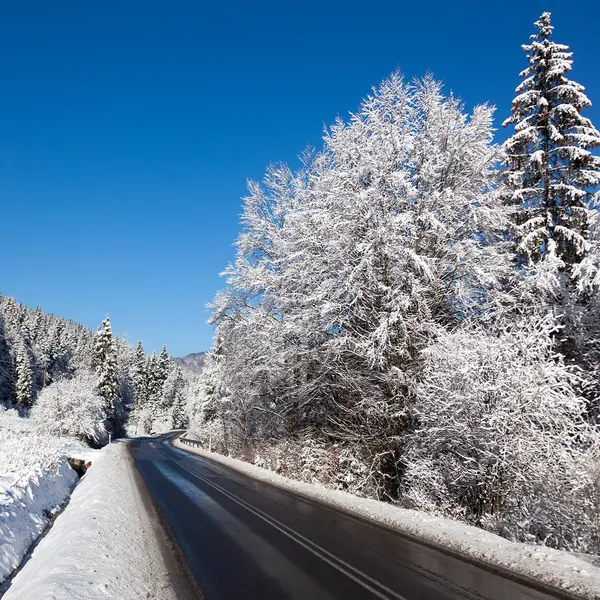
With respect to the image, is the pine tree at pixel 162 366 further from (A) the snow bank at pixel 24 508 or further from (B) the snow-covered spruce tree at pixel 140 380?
(A) the snow bank at pixel 24 508

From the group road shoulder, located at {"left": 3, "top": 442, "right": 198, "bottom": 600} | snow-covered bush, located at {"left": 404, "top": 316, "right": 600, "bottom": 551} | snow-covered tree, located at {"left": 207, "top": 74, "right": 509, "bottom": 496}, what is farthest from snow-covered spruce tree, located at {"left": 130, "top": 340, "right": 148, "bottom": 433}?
snow-covered bush, located at {"left": 404, "top": 316, "right": 600, "bottom": 551}

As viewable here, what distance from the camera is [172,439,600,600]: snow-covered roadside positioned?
689 centimetres

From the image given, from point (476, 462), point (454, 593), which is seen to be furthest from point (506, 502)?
point (454, 593)

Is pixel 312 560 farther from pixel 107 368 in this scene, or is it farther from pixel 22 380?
pixel 22 380

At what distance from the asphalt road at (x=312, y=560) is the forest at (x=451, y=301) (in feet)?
8.19

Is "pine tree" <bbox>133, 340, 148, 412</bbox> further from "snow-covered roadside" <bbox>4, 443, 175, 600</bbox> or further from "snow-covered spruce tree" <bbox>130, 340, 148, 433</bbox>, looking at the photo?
"snow-covered roadside" <bbox>4, 443, 175, 600</bbox>

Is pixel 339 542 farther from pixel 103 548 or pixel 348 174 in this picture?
pixel 348 174

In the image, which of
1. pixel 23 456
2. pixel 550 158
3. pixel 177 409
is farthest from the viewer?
pixel 177 409

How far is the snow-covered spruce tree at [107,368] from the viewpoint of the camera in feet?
202

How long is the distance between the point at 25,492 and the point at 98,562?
23.6 ft

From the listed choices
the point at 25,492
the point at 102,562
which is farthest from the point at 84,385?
the point at 102,562

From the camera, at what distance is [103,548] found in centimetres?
852

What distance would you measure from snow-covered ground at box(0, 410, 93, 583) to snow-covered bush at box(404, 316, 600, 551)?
9.52 m

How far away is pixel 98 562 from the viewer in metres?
7.69
